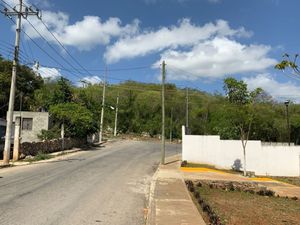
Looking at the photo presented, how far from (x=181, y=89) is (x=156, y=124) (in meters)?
21.2

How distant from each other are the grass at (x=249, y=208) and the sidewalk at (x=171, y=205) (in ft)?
1.88

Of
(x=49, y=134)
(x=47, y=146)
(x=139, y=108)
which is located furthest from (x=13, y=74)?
(x=139, y=108)

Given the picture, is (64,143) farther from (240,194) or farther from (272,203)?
(272,203)

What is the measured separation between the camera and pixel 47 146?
34312 millimetres

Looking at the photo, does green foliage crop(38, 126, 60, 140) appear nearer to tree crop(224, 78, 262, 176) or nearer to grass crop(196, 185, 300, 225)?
tree crop(224, 78, 262, 176)

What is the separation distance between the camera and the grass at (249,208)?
1272 centimetres

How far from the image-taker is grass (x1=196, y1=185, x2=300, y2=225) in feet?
41.7

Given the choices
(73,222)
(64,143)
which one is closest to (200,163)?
(64,143)

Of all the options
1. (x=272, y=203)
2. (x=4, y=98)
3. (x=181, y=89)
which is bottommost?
(x=272, y=203)

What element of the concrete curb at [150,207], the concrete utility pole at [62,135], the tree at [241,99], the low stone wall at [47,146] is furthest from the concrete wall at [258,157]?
the concrete utility pole at [62,135]

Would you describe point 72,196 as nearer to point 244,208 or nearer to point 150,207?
point 150,207

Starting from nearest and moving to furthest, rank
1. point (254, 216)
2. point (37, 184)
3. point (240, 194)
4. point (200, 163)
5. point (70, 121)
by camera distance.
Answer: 1. point (254, 216)
2. point (37, 184)
3. point (240, 194)
4. point (200, 163)
5. point (70, 121)

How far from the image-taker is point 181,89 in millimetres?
94438

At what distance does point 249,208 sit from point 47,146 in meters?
22.4
